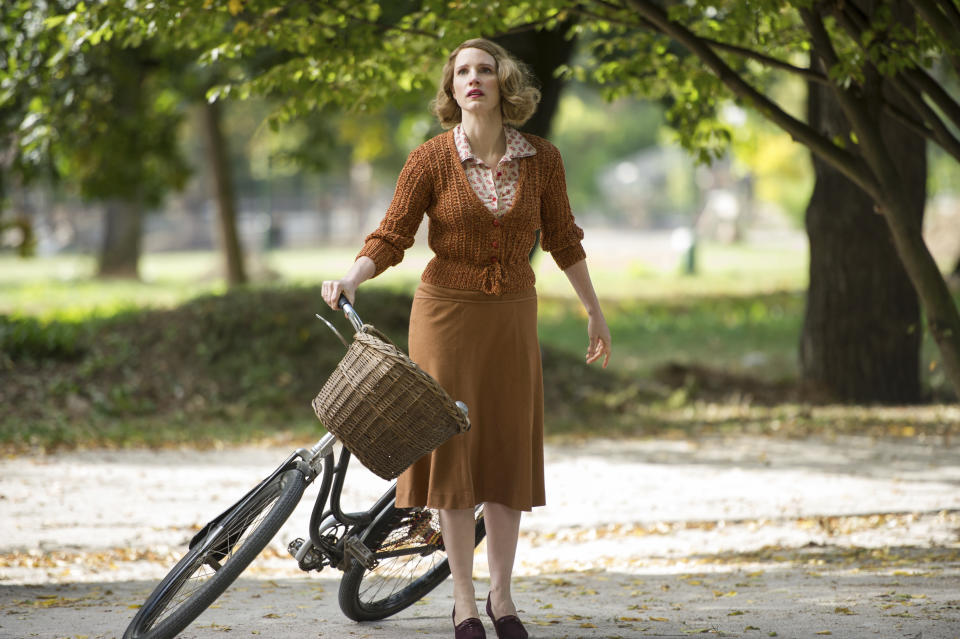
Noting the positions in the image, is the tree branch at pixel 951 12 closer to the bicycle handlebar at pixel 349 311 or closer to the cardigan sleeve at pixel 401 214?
the cardigan sleeve at pixel 401 214

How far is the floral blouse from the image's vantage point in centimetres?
414

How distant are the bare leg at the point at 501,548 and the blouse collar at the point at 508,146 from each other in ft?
4.01

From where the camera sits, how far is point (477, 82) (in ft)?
13.5

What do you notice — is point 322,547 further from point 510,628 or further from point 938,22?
point 938,22

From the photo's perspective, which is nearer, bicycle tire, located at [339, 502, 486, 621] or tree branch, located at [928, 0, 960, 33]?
bicycle tire, located at [339, 502, 486, 621]

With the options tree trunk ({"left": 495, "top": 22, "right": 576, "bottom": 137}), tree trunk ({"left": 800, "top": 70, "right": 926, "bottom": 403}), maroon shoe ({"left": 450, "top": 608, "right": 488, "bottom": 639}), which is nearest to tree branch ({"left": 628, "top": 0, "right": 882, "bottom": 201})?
maroon shoe ({"left": 450, "top": 608, "right": 488, "bottom": 639})

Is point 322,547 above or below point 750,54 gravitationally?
below

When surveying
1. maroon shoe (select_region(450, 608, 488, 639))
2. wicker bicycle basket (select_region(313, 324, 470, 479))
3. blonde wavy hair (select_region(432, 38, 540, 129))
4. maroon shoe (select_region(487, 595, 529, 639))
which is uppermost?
blonde wavy hair (select_region(432, 38, 540, 129))

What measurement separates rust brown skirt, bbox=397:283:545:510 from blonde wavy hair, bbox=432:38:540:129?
64 cm

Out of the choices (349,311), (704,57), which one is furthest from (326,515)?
(704,57)

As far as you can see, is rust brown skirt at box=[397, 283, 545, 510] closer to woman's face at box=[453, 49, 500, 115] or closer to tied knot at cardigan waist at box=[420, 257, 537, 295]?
tied knot at cardigan waist at box=[420, 257, 537, 295]

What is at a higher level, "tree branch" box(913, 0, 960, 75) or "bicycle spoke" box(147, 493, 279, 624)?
"tree branch" box(913, 0, 960, 75)

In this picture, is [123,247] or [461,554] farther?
[123,247]

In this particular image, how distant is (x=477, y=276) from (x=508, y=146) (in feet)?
1.56
